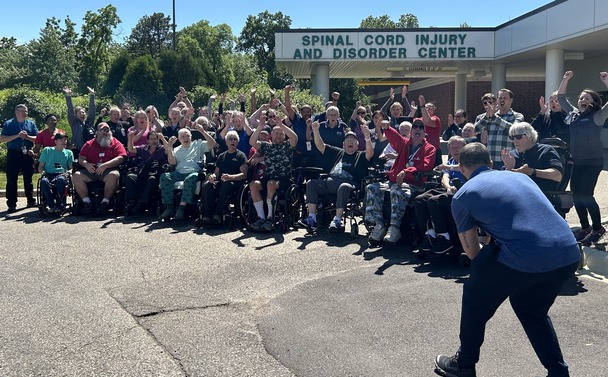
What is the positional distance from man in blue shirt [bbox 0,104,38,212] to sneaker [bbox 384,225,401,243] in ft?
23.2

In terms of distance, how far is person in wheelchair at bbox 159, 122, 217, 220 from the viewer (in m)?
11.0

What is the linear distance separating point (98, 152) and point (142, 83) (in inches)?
1255

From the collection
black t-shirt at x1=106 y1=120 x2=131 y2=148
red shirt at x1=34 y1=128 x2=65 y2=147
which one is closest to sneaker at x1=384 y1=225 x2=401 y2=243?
black t-shirt at x1=106 y1=120 x2=131 y2=148

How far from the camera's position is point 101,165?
11.7 metres

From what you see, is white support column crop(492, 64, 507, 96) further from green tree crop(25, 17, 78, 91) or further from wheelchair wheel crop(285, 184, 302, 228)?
green tree crop(25, 17, 78, 91)

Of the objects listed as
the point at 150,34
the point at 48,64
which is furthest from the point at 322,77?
the point at 150,34

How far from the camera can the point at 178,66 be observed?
46.2 metres

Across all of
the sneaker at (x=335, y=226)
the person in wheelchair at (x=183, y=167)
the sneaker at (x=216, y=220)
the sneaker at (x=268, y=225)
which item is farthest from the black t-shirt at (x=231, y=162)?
the sneaker at (x=335, y=226)

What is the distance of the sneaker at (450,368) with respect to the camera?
4320 millimetres

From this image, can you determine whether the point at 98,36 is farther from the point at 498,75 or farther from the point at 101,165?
the point at 101,165

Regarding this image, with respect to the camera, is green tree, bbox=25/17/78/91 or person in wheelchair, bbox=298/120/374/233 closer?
person in wheelchair, bbox=298/120/374/233

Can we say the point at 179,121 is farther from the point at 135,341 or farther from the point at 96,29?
the point at 96,29

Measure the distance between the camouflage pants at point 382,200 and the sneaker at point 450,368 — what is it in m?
4.48

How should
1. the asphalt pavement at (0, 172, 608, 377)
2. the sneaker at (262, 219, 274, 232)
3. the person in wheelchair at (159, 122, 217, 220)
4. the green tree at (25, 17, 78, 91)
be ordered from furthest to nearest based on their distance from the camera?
1. the green tree at (25, 17, 78, 91)
2. the person in wheelchair at (159, 122, 217, 220)
3. the sneaker at (262, 219, 274, 232)
4. the asphalt pavement at (0, 172, 608, 377)
